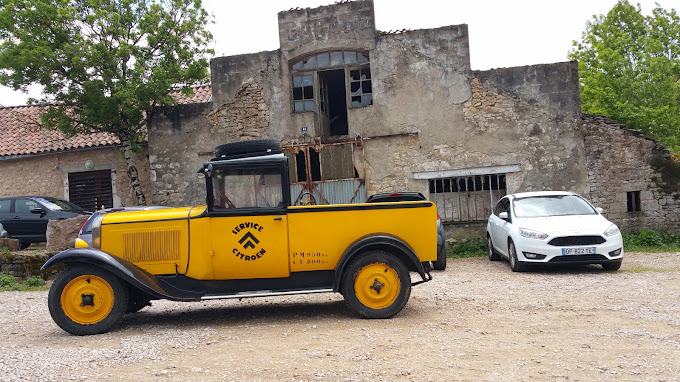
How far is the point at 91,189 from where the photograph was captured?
18125 millimetres

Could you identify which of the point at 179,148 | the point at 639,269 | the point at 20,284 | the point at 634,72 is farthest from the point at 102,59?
the point at 634,72

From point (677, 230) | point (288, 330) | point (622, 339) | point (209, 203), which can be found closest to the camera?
point (622, 339)

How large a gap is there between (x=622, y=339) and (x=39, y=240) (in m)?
14.5

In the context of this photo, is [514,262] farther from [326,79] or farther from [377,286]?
[326,79]

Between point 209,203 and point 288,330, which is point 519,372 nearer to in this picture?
point 288,330

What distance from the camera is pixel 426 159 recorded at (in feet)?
47.8

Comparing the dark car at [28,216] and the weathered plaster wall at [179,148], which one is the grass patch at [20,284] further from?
the weathered plaster wall at [179,148]

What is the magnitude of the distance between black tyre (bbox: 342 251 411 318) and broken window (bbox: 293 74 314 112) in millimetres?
9474

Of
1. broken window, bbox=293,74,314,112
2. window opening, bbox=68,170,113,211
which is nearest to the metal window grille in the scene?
broken window, bbox=293,74,314,112

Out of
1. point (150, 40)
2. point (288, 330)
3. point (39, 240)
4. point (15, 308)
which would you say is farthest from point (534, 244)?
point (39, 240)

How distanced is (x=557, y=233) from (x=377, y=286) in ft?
15.1

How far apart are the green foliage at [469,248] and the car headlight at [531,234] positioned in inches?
153

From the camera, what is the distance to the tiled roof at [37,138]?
17.9 metres

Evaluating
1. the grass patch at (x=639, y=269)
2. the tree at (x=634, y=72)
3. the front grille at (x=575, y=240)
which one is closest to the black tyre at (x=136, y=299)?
the front grille at (x=575, y=240)
